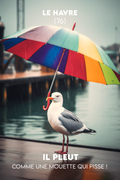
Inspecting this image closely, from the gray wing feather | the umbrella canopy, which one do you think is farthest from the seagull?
the umbrella canopy

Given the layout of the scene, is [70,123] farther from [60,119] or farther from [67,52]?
[67,52]

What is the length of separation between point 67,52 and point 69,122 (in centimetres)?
141

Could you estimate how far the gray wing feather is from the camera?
3.69 m

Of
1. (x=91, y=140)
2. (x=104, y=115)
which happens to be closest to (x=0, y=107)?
(x=104, y=115)

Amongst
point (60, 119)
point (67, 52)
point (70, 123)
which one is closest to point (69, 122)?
point (70, 123)

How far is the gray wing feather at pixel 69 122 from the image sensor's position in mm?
3691

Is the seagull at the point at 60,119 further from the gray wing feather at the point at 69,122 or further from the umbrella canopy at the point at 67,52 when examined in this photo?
the umbrella canopy at the point at 67,52

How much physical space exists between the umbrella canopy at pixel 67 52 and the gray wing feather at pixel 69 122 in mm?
783

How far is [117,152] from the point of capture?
4.04m

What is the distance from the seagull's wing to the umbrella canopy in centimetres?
79

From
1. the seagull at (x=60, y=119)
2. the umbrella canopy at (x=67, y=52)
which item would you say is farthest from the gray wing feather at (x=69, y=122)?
the umbrella canopy at (x=67, y=52)

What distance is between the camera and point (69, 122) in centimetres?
375

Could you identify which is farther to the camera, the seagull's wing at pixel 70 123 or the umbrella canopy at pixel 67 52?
the seagull's wing at pixel 70 123

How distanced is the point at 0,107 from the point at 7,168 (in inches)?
425
